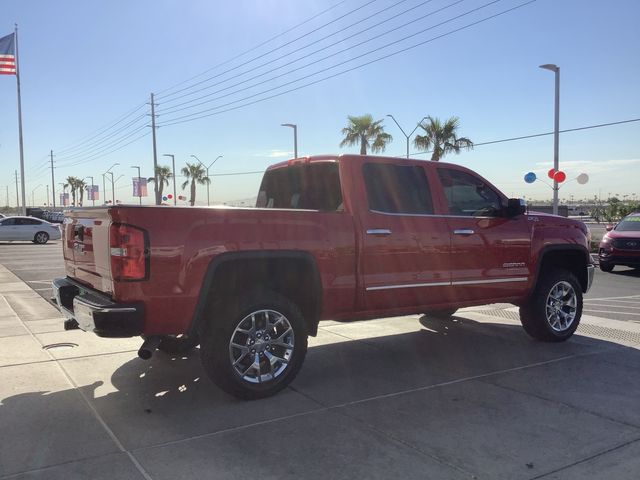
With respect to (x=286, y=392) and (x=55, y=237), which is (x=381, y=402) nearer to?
(x=286, y=392)

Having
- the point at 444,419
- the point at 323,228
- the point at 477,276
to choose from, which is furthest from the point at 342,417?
the point at 477,276

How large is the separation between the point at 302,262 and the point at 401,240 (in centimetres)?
105

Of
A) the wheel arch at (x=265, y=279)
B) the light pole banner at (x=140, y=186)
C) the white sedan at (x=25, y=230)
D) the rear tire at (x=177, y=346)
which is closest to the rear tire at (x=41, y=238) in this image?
the white sedan at (x=25, y=230)

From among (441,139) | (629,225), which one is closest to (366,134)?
(441,139)

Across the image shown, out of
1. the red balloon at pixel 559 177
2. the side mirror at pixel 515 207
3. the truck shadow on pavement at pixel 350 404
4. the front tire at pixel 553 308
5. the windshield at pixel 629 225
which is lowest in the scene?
the truck shadow on pavement at pixel 350 404

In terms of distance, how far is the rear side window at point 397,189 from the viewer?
5.38 metres

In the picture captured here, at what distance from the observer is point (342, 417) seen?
4.21 m

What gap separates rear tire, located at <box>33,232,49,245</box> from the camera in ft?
90.6

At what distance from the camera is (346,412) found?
14.2ft

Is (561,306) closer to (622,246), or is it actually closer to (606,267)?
(622,246)

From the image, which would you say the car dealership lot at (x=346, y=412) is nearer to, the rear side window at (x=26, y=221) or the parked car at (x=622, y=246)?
the parked car at (x=622, y=246)

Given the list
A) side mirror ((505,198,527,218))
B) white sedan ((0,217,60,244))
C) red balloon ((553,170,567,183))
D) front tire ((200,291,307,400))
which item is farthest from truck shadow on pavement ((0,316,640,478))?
white sedan ((0,217,60,244))

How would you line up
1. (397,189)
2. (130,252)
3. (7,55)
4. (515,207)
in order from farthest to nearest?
(7,55) → (515,207) → (397,189) → (130,252)

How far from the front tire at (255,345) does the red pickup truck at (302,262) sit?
0.01 metres
